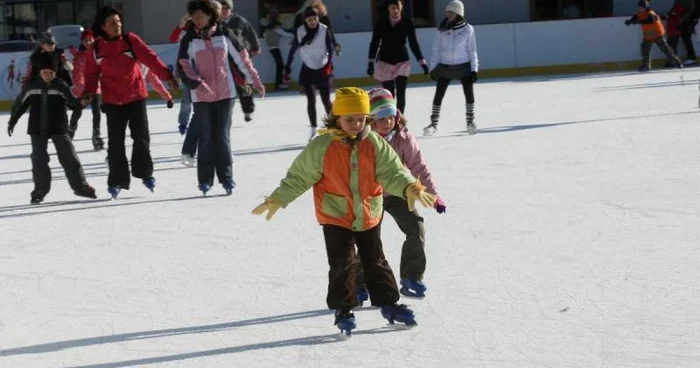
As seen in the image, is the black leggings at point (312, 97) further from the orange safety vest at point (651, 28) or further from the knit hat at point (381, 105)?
the orange safety vest at point (651, 28)

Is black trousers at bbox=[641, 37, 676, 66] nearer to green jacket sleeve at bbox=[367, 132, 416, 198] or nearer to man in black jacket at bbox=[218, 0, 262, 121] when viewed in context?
man in black jacket at bbox=[218, 0, 262, 121]

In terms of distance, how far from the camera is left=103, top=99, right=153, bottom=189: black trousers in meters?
10.2

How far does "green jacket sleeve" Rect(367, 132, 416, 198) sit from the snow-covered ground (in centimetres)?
55

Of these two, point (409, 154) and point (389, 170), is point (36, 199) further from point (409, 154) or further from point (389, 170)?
point (389, 170)

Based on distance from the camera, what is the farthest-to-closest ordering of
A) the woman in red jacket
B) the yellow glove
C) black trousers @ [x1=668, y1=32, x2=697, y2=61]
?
black trousers @ [x1=668, y1=32, x2=697, y2=61] → the woman in red jacket → the yellow glove

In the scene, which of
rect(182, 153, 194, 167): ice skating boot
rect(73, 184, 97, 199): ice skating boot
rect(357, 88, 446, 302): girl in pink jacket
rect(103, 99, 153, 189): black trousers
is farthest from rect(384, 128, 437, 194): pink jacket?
rect(182, 153, 194, 167): ice skating boot

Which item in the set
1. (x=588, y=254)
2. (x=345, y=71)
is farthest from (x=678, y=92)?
(x=588, y=254)

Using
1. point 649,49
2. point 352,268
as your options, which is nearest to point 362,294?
point 352,268

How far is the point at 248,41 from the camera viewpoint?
1360 cm

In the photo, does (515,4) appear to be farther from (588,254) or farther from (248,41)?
(588,254)

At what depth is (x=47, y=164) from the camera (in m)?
10.6

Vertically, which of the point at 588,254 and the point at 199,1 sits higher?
the point at 199,1

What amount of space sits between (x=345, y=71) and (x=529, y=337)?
19851 millimetres

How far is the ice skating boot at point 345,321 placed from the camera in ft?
18.5
